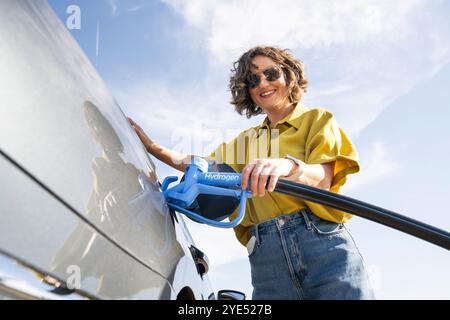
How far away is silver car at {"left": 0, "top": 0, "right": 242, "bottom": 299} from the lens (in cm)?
64

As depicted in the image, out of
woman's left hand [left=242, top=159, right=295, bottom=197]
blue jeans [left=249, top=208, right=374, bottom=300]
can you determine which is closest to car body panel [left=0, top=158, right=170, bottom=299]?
woman's left hand [left=242, top=159, right=295, bottom=197]

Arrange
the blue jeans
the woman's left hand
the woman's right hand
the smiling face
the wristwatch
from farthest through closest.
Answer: the smiling face < the woman's right hand < the blue jeans < the wristwatch < the woman's left hand

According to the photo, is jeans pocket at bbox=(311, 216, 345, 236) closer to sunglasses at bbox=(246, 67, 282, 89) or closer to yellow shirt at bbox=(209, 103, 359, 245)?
yellow shirt at bbox=(209, 103, 359, 245)

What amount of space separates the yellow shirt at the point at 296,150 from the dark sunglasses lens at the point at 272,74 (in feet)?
0.61

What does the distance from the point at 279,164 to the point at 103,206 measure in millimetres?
789

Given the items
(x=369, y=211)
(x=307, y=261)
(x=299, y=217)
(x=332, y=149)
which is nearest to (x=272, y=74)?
(x=332, y=149)

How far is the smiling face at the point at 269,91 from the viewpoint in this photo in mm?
2444

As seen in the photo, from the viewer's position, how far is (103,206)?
824 millimetres

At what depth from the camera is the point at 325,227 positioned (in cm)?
197

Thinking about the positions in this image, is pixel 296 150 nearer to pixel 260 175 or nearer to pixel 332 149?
pixel 332 149

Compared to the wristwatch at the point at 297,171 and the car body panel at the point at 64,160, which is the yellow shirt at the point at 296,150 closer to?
the wristwatch at the point at 297,171

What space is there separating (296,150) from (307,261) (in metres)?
0.51

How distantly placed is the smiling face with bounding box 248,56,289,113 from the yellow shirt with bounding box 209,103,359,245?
10 centimetres
